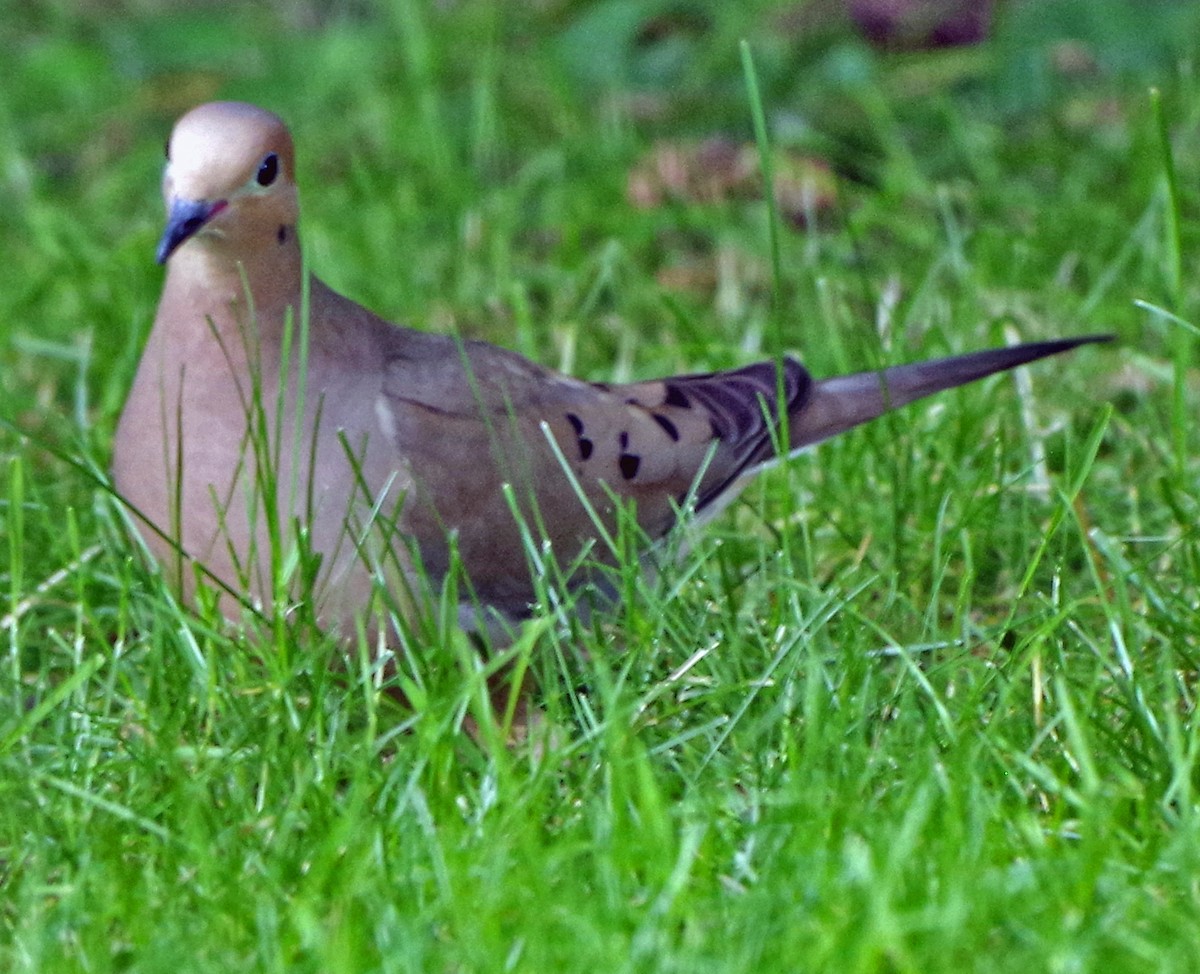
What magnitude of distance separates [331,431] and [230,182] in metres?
0.41

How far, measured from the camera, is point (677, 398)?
350 centimetres

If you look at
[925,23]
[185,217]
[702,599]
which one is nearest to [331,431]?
[185,217]

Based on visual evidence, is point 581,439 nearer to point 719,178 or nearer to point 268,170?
point 268,170

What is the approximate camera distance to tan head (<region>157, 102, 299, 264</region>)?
3.01m

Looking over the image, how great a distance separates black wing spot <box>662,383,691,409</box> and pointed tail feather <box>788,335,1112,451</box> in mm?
193

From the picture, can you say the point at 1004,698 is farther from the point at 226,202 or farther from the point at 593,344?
the point at 593,344

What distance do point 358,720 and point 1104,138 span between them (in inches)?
132

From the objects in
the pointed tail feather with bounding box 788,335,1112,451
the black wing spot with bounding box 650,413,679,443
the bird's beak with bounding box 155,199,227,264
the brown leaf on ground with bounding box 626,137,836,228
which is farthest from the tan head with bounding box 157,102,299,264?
the brown leaf on ground with bounding box 626,137,836,228

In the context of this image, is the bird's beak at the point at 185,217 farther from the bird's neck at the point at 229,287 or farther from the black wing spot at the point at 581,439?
the black wing spot at the point at 581,439

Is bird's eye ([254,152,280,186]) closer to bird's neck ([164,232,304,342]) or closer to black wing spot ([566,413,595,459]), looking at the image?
bird's neck ([164,232,304,342])

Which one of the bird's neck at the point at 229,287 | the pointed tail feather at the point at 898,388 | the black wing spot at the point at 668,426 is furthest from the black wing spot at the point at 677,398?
the bird's neck at the point at 229,287

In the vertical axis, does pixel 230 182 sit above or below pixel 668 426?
above

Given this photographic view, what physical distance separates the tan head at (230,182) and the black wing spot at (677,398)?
2.38 ft

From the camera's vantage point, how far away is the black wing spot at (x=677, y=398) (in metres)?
3.49
